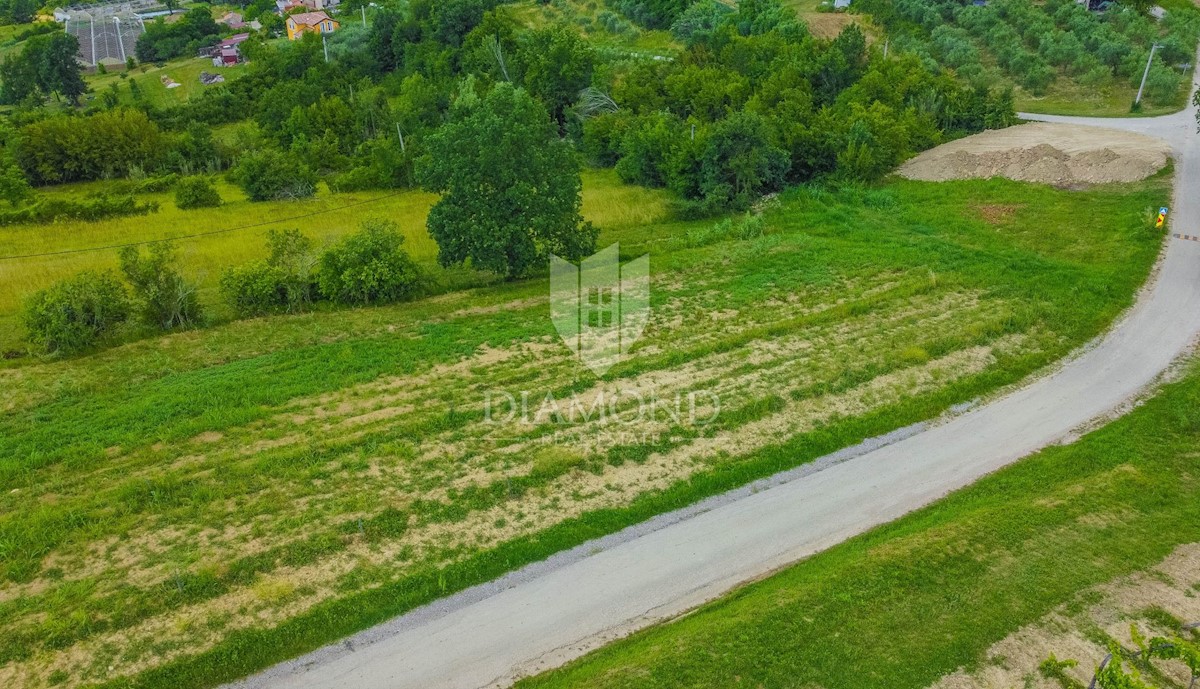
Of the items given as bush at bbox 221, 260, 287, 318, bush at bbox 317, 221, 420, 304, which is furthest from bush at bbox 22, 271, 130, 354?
bush at bbox 317, 221, 420, 304

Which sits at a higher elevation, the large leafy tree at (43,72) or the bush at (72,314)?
the large leafy tree at (43,72)

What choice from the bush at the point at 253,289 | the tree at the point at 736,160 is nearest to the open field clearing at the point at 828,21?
the tree at the point at 736,160

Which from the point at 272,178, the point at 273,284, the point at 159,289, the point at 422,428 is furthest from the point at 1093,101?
the point at 159,289

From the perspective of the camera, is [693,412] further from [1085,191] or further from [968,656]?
[1085,191]

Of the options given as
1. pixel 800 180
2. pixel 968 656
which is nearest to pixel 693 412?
pixel 968 656

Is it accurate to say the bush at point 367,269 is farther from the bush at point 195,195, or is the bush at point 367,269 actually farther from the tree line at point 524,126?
the bush at point 195,195

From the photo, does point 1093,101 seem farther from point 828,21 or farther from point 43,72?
point 43,72

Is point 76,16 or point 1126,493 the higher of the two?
point 76,16
